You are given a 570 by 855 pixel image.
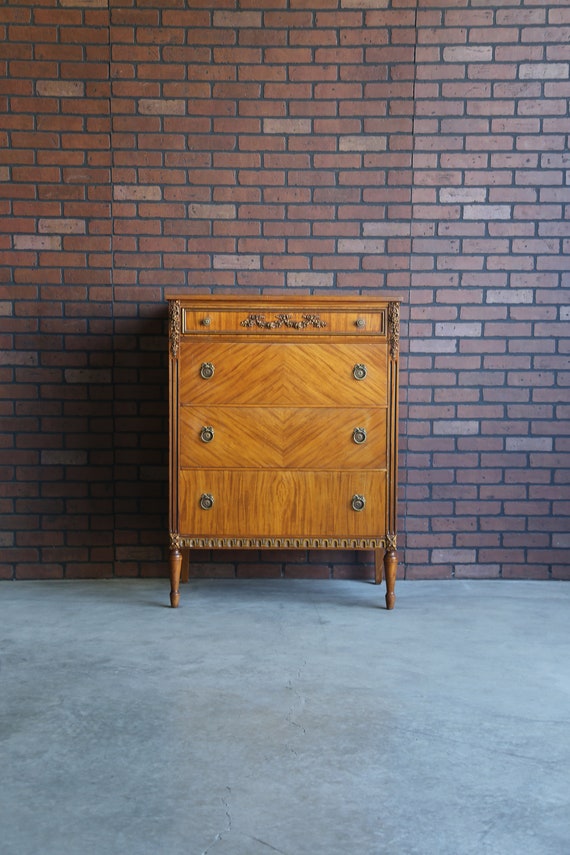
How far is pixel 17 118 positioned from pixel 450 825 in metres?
3.35

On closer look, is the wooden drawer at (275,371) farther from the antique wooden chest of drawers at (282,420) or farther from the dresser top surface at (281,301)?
the dresser top surface at (281,301)

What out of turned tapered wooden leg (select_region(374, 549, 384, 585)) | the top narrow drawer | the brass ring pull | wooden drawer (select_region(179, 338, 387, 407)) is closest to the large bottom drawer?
the brass ring pull

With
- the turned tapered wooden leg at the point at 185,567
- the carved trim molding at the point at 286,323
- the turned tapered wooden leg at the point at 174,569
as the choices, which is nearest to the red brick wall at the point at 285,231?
the turned tapered wooden leg at the point at 185,567

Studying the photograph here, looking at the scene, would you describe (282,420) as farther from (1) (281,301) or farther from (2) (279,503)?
(1) (281,301)

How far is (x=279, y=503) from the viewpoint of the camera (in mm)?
3238

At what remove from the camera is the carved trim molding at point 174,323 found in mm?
3189

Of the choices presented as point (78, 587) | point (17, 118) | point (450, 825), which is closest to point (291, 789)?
point (450, 825)

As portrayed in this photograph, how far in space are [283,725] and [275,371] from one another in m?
1.45

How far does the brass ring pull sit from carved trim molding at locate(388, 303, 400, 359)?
582 mm

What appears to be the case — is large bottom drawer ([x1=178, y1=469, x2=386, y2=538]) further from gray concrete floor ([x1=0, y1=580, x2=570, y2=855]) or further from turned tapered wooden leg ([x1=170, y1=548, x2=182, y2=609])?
gray concrete floor ([x1=0, y1=580, x2=570, y2=855])

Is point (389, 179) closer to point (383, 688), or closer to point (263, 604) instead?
point (263, 604)

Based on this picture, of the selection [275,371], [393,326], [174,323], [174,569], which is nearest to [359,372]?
[393,326]

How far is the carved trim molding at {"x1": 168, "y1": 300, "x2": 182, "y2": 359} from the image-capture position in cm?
319

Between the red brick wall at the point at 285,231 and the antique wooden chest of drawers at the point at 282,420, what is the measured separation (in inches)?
22.0
